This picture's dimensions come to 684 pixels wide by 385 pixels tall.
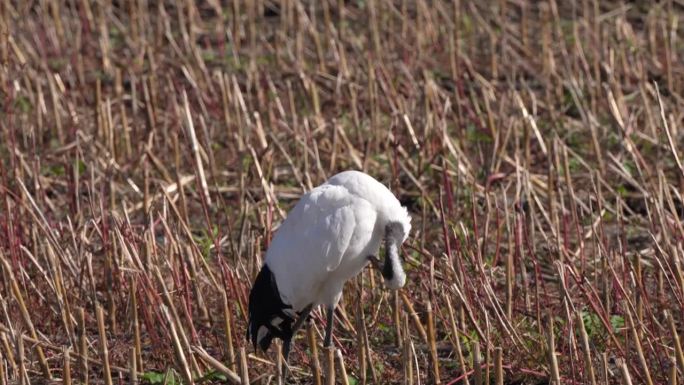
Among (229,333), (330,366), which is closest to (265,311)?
(229,333)

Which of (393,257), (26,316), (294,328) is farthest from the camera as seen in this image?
(294,328)

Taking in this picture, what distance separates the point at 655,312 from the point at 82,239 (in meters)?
2.33

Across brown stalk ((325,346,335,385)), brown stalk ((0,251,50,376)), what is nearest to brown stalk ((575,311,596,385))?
brown stalk ((325,346,335,385))

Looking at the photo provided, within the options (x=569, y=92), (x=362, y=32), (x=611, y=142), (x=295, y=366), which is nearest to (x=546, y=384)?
(x=295, y=366)

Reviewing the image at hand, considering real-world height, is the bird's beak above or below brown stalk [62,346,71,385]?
below

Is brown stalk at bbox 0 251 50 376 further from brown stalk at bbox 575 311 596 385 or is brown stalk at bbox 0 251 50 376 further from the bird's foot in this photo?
brown stalk at bbox 575 311 596 385

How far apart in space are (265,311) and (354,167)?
2368mm

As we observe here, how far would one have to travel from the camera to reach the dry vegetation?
5105 millimetres

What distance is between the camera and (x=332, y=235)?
5180mm

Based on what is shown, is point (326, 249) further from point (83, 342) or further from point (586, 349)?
point (586, 349)

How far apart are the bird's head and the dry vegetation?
0.14 metres

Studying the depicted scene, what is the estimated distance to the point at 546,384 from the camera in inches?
203

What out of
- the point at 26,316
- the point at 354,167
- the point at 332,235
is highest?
the point at 332,235

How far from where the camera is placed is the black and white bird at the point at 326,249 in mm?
5164
